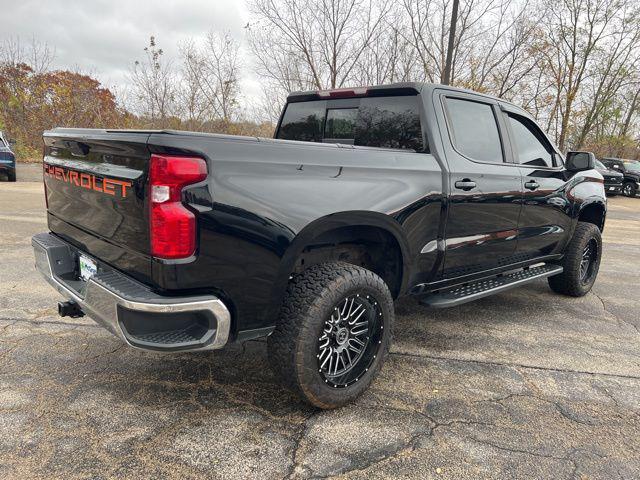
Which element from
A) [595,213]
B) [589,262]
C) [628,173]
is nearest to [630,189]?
[628,173]

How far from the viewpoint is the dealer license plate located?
257 cm

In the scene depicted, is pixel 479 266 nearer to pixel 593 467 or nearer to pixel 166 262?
pixel 593 467

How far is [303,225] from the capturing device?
2375 mm

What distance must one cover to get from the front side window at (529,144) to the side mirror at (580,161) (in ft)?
0.81

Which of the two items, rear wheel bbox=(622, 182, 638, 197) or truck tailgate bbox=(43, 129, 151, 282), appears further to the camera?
rear wheel bbox=(622, 182, 638, 197)

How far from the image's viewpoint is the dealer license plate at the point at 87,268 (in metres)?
2.57

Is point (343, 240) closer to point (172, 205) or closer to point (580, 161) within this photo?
point (172, 205)

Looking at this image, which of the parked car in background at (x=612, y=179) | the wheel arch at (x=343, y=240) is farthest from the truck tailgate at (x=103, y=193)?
the parked car in background at (x=612, y=179)

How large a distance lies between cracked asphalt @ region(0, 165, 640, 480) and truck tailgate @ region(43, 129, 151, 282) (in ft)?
2.73

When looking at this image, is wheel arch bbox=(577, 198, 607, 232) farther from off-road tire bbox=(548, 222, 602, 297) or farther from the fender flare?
off-road tire bbox=(548, 222, 602, 297)

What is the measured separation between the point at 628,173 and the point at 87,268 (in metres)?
24.4

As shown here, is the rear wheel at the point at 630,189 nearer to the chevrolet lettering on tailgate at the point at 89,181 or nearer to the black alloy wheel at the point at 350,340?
the black alloy wheel at the point at 350,340

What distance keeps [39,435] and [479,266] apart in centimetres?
304

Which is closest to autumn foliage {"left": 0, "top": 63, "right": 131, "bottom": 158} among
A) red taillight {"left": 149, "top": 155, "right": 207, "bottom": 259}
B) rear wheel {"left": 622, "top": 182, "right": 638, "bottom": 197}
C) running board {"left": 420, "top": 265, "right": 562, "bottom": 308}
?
running board {"left": 420, "top": 265, "right": 562, "bottom": 308}
